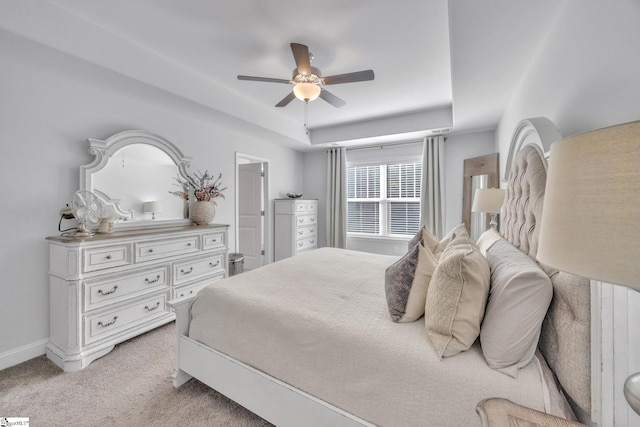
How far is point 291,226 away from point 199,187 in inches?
68.0

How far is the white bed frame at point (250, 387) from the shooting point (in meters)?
1.20

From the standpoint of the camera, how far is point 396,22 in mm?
1975

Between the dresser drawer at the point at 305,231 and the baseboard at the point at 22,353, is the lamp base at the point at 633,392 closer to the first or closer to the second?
the baseboard at the point at 22,353

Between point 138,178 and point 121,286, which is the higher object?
point 138,178

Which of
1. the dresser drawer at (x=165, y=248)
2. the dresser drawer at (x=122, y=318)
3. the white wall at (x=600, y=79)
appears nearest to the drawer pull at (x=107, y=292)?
the dresser drawer at (x=122, y=318)

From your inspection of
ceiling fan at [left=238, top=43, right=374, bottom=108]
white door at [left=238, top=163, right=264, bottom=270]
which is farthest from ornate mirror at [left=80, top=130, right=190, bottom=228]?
white door at [left=238, top=163, right=264, bottom=270]

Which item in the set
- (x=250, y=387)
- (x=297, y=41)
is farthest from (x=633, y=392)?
(x=297, y=41)

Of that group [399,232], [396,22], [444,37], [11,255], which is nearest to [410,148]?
[399,232]

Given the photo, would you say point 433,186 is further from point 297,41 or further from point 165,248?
point 165,248

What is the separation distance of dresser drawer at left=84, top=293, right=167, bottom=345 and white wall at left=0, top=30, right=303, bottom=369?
521 mm

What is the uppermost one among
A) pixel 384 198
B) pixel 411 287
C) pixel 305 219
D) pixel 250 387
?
pixel 384 198

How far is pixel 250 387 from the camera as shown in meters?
1.43

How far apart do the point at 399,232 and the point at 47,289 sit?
461 centimetres

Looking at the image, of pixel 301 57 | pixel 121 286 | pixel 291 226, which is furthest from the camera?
pixel 291 226
